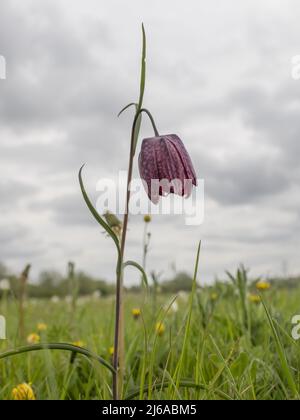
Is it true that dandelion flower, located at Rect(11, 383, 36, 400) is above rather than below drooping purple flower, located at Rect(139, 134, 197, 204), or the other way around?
below

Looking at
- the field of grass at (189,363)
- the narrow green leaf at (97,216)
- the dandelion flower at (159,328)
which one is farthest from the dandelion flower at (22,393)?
the narrow green leaf at (97,216)

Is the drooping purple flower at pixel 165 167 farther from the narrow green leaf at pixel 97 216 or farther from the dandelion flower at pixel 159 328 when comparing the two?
the dandelion flower at pixel 159 328

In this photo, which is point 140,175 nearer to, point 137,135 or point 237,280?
point 137,135

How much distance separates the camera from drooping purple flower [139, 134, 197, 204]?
0.93m

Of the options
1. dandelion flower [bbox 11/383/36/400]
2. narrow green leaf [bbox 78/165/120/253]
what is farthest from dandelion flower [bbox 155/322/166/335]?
dandelion flower [bbox 11/383/36/400]

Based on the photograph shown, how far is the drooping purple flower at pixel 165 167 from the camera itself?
93 centimetres

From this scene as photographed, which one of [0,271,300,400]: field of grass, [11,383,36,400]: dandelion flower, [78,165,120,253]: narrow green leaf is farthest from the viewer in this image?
[11,383,36,400]: dandelion flower

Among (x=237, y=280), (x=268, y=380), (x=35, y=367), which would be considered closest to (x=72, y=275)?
(x=35, y=367)

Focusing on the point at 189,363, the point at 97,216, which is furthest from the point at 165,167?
the point at 189,363

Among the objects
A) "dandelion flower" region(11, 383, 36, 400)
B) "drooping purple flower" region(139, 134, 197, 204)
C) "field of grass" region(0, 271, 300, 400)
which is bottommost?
"dandelion flower" region(11, 383, 36, 400)

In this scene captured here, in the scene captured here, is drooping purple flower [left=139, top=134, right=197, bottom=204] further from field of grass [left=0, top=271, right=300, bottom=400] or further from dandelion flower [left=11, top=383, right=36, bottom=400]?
dandelion flower [left=11, top=383, right=36, bottom=400]

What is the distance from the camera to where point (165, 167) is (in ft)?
3.10
